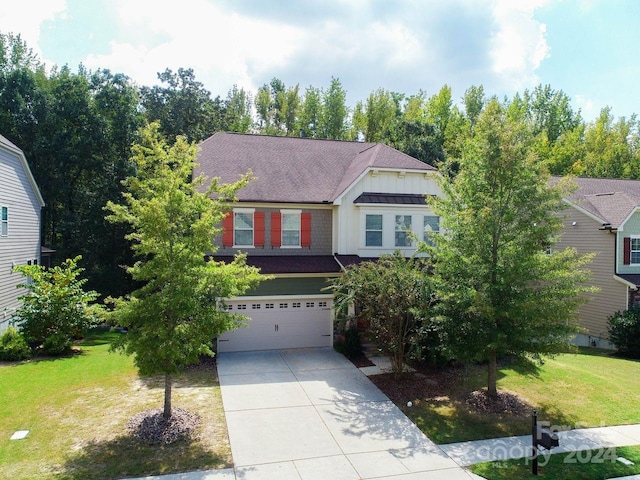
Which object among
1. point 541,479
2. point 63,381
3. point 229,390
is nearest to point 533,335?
point 541,479

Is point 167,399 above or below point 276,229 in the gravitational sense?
below

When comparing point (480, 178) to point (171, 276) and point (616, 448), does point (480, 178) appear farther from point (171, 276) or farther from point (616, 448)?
point (171, 276)

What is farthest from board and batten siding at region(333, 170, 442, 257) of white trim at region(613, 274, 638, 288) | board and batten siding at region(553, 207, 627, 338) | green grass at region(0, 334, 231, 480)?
white trim at region(613, 274, 638, 288)

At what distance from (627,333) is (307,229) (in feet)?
47.1

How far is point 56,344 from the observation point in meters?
15.8

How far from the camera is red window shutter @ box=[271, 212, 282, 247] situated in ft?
60.7

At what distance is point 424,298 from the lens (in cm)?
1357

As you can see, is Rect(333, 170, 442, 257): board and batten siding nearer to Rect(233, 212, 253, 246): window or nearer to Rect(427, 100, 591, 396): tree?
Rect(233, 212, 253, 246): window

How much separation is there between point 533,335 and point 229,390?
27.8 feet

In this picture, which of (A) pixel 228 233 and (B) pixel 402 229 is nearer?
(A) pixel 228 233

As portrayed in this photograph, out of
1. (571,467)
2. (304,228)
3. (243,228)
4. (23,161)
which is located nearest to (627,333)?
(571,467)

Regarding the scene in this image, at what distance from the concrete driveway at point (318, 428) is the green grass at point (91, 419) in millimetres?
625

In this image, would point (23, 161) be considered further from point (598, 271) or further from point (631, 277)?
point (631, 277)

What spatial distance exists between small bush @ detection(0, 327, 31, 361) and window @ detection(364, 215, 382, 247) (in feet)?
42.6
